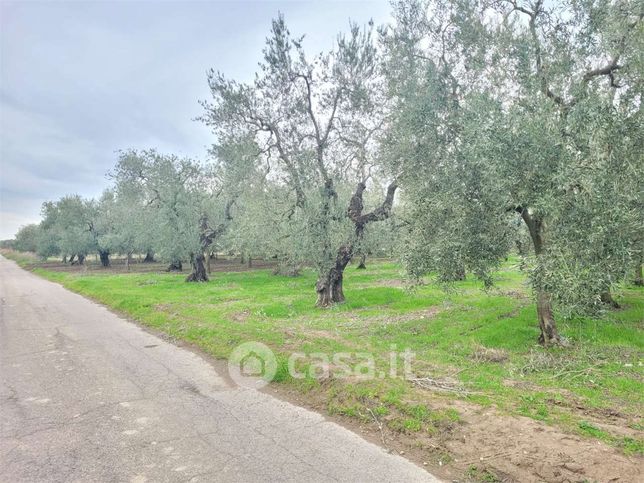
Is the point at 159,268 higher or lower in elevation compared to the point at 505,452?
higher

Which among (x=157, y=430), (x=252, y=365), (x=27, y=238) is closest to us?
(x=157, y=430)

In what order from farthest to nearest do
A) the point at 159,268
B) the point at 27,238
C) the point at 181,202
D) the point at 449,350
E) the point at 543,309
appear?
the point at 27,238 → the point at 159,268 → the point at 181,202 → the point at 449,350 → the point at 543,309

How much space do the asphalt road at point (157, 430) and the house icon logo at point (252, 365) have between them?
46 cm

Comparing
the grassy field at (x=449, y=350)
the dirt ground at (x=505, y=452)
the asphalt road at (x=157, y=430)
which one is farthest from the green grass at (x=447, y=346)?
the asphalt road at (x=157, y=430)

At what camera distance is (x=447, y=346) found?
11.7 m

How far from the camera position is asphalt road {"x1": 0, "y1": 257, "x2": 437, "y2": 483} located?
5.74 metres

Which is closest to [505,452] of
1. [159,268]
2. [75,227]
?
[159,268]

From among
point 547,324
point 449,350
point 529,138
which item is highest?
point 529,138

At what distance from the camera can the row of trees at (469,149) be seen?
8102 mm

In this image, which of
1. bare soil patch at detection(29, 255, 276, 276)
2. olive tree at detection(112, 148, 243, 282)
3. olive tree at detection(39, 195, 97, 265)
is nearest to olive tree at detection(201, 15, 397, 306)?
olive tree at detection(112, 148, 243, 282)

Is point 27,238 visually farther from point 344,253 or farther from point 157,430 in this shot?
point 157,430

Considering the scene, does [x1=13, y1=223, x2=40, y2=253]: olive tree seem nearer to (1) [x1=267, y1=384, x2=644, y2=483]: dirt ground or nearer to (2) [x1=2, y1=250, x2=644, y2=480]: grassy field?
(2) [x1=2, y1=250, x2=644, y2=480]: grassy field

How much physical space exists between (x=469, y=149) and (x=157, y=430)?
867cm

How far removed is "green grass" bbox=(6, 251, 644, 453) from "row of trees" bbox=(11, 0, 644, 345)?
1265 millimetres
